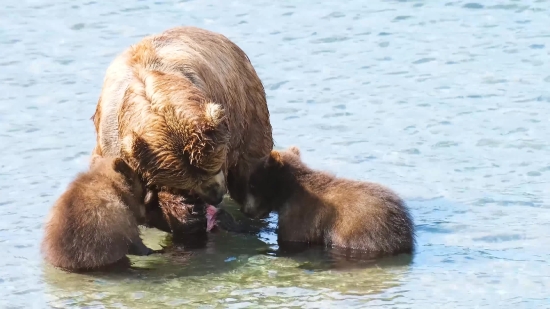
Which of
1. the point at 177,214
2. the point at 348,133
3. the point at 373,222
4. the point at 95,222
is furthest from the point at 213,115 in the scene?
the point at 348,133

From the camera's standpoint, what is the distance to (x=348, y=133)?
1221cm

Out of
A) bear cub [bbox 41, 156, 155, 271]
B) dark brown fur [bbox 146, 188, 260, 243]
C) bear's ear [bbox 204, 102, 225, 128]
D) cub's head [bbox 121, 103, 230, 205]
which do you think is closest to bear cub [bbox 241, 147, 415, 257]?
dark brown fur [bbox 146, 188, 260, 243]

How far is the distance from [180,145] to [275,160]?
61.7 inches

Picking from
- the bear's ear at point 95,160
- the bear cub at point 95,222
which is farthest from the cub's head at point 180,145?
the bear's ear at point 95,160

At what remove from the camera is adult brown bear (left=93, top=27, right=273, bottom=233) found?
8.65 m

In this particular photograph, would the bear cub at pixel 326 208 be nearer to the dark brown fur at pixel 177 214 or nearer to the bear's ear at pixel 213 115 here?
the dark brown fur at pixel 177 214

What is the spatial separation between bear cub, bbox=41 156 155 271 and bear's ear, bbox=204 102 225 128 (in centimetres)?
72

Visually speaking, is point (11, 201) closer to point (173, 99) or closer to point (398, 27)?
point (173, 99)

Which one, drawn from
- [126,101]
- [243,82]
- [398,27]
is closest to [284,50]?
[398,27]

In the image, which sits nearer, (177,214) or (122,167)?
(122,167)

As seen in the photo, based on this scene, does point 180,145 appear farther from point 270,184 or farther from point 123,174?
point 270,184

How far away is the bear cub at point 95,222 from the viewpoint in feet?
27.9

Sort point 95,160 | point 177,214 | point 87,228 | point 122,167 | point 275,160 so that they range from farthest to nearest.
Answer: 1. point 275,160
2. point 95,160
3. point 177,214
4. point 122,167
5. point 87,228

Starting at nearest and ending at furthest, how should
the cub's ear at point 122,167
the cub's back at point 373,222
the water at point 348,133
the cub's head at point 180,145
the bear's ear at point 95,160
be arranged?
1. the water at point 348,133
2. the cub's head at point 180,145
3. the cub's ear at point 122,167
4. the cub's back at point 373,222
5. the bear's ear at point 95,160
